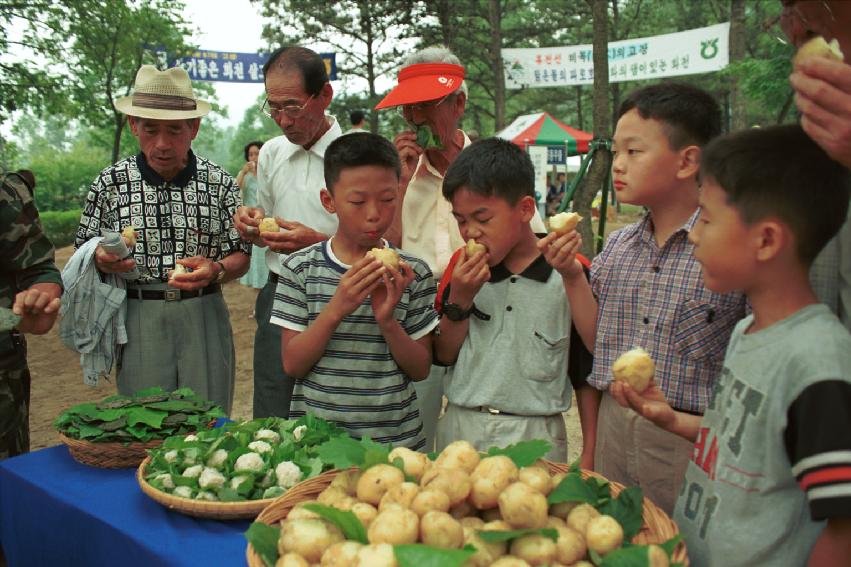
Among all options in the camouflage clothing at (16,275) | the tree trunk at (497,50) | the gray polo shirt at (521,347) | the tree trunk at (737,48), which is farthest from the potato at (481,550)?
the tree trunk at (737,48)

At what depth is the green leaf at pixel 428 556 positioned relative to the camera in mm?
1306

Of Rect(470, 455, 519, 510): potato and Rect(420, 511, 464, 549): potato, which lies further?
Rect(470, 455, 519, 510): potato

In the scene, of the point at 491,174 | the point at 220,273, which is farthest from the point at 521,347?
the point at 220,273

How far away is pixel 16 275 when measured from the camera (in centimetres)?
314

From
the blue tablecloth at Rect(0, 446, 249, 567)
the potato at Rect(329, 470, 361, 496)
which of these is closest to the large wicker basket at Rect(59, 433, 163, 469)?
the blue tablecloth at Rect(0, 446, 249, 567)

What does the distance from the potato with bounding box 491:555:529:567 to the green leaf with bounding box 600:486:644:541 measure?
1.11ft

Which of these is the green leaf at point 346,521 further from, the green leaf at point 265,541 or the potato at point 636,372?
the potato at point 636,372

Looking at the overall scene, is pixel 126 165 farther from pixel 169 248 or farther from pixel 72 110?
pixel 72 110

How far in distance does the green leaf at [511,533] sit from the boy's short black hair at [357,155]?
65.1 inches

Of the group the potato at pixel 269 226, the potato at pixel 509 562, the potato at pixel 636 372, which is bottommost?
the potato at pixel 509 562

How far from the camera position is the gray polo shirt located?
2533 millimetres

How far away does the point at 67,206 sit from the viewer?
28.5 metres

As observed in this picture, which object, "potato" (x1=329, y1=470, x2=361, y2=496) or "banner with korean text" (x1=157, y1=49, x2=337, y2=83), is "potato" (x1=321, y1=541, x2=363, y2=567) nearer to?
"potato" (x1=329, y1=470, x2=361, y2=496)

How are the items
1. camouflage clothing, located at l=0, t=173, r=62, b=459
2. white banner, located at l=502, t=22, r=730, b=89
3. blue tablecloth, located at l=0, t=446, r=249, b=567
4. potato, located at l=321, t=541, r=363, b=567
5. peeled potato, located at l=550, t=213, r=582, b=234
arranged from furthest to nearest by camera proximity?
white banner, located at l=502, t=22, r=730, b=89
camouflage clothing, located at l=0, t=173, r=62, b=459
peeled potato, located at l=550, t=213, r=582, b=234
blue tablecloth, located at l=0, t=446, r=249, b=567
potato, located at l=321, t=541, r=363, b=567
